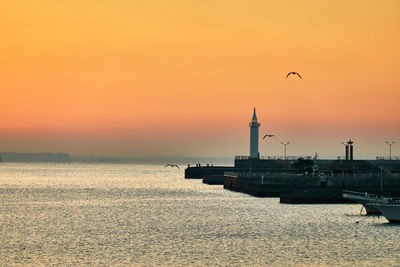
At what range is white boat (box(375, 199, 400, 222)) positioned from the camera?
77.8 m

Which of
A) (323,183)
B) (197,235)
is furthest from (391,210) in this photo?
(323,183)

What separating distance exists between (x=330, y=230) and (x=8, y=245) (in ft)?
102

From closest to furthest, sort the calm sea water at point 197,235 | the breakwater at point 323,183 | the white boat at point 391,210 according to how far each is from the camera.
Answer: the calm sea water at point 197,235
the white boat at point 391,210
the breakwater at point 323,183

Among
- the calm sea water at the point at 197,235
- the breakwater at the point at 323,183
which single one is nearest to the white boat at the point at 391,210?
the calm sea water at the point at 197,235

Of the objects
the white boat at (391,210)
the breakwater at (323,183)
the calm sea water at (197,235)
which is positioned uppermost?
the breakwater at (323,183)

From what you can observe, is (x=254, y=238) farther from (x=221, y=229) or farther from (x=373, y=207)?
(x=373, y=207)

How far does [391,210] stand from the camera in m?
78.0

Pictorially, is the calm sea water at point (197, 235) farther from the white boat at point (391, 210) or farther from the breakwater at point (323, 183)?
the breakwater at point (323, 183)

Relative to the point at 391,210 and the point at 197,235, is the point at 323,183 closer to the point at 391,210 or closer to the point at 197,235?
the point at 391,210

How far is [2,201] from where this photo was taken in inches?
4798

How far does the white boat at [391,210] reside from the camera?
77.8 m

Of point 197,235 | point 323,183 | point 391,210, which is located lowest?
point 197,235

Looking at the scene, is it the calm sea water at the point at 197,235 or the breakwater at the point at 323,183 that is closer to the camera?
the calm sea water at the point at 197,235

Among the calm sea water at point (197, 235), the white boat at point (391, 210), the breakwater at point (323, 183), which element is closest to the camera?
the calm sea water at point (197, 235)
